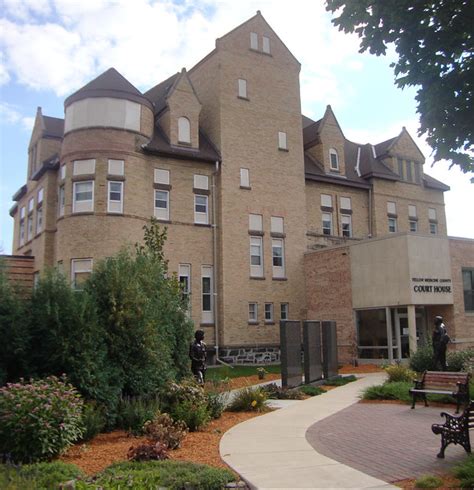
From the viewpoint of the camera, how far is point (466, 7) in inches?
389

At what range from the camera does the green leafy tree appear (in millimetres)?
10180

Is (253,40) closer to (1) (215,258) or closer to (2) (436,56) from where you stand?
(1) (215,258)

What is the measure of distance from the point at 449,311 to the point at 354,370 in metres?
6.01

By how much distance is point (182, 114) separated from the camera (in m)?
31.0

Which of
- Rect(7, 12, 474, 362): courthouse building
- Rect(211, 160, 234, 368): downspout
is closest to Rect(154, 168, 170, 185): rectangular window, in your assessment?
Rect(7, 12, 474, 362): courthouse building

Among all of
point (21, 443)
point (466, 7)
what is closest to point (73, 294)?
point (21, 443)

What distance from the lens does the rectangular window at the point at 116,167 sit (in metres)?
28.0

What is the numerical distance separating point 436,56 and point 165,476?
851cm

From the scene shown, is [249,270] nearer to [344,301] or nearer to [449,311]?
[344,301]

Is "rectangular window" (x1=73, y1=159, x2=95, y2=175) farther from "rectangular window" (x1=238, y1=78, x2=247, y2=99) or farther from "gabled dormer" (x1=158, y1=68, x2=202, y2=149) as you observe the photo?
"rectangular window" (x1=238, y1=78, x2=247, y2=99)

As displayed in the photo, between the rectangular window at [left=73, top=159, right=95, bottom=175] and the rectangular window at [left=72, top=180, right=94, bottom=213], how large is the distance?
Answer: 50cm

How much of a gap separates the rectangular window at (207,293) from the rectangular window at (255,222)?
11.6ft

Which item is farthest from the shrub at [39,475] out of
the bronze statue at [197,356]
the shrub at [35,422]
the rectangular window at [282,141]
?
the rectangular window at [282,141]

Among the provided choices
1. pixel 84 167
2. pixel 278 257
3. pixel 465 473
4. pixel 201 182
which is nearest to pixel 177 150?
pixel 201 182
